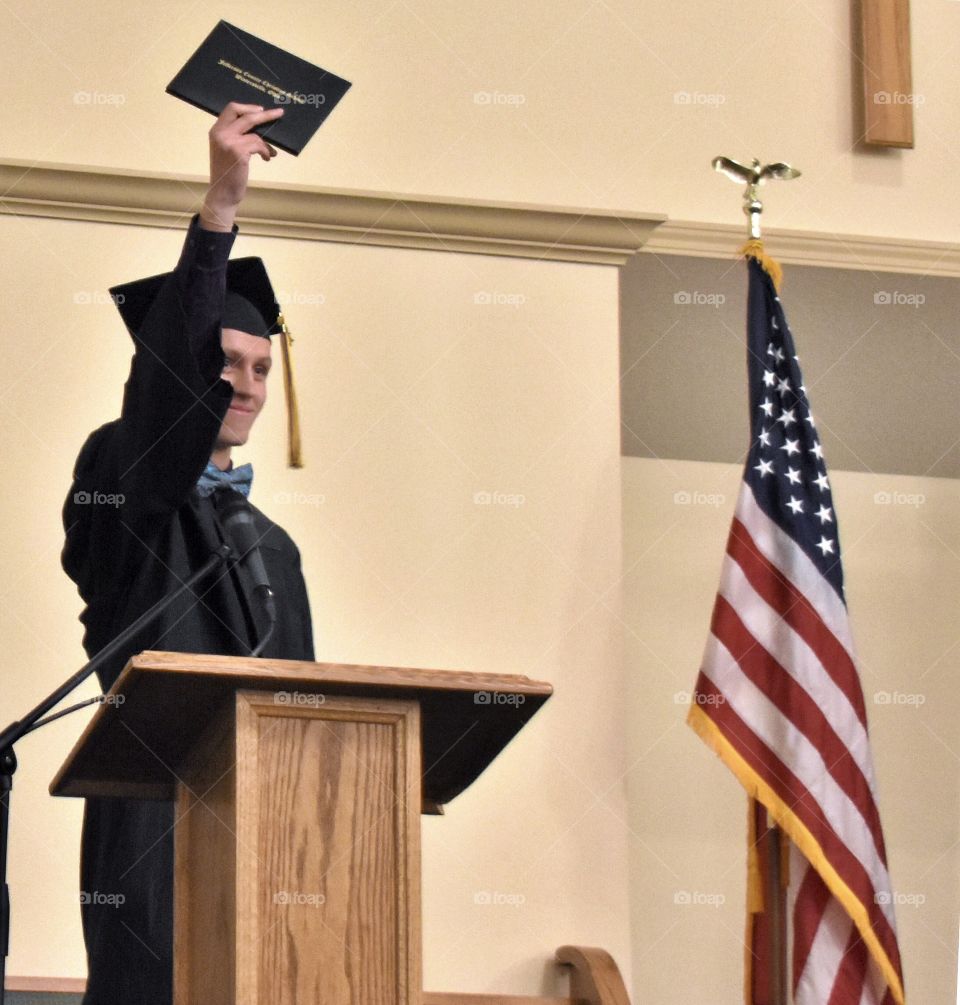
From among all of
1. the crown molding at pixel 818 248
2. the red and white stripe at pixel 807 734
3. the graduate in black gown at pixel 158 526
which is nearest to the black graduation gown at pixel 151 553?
the graduate in black gown at pixel 158 526

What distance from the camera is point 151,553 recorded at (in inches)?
136

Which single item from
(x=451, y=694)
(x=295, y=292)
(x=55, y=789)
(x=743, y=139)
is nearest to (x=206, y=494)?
(x=55, y=789)

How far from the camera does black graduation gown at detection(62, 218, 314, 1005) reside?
9.94 feet

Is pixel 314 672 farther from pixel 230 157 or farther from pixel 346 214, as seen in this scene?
pixel 346 214

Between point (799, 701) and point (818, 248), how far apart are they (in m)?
1.56

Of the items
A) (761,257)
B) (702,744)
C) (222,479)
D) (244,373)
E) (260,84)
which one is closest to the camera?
(222,479)

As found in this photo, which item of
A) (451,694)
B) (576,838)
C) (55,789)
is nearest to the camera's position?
(451,694)

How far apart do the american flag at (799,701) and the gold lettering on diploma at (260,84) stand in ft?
5.61

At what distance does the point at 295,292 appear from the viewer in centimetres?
512

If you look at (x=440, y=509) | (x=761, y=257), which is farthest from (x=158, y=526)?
(x=761, y=257)

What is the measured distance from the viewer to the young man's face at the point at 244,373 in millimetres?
3855

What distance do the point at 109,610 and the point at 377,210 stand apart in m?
1.97

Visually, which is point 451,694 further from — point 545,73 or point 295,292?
point 545,73

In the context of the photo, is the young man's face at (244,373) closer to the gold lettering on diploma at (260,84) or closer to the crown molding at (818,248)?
the gold lettering on diploma at (260,84)
